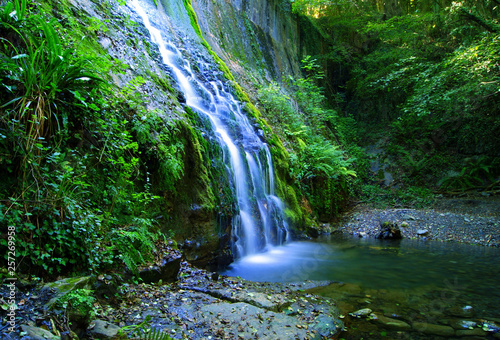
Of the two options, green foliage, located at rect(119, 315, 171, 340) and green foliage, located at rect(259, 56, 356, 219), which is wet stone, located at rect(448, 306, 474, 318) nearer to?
green foliage, located at rect(119, 315, 171, 340)

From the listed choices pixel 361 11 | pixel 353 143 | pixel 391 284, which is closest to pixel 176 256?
pixel 391 284

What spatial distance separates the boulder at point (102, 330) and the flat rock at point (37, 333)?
13.9 inches

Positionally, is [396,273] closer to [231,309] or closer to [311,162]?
[231,309]

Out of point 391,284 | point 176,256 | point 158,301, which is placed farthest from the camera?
point 391,284

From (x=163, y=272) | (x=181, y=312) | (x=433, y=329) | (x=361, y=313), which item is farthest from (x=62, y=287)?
(x=433, y=329)

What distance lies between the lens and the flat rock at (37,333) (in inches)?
74.2

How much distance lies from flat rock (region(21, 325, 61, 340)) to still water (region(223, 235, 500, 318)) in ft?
11.9

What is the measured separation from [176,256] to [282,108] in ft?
29.1

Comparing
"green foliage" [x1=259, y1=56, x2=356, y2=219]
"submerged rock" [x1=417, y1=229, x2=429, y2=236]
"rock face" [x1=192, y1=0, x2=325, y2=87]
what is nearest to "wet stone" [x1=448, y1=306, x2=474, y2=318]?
"green foliage" [x1=259, y1=56, x2=356, y2=219]

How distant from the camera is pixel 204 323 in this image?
9.43ft

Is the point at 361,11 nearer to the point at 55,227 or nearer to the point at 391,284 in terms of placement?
the point at 391,284

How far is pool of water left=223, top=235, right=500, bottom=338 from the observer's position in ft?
13.5

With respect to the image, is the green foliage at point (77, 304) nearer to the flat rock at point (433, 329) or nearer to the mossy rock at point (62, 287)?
the mossy rock at point (62, 287)

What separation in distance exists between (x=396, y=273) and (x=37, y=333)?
5796 millimetres
